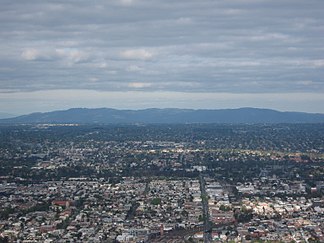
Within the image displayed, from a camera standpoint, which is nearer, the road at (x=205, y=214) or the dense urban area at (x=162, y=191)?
the road at (x=205, y=214)

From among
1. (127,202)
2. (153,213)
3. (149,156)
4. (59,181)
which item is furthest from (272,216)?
(149,156)

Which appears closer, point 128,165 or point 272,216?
point 272,216

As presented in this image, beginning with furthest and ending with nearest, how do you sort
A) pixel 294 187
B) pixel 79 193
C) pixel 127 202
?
Result: 1. pixel 294 187
2. pixel 79 193
3. pixel 127 202

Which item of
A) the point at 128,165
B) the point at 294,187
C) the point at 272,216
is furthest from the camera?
the point at 128,165

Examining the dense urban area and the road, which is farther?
the dense urban area

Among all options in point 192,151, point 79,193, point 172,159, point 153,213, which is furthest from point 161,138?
point 153,213

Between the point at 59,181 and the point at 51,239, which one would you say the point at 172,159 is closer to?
the point at 59,181

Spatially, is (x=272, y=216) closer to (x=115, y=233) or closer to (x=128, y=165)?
(x=115, y=233)
